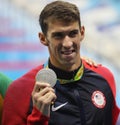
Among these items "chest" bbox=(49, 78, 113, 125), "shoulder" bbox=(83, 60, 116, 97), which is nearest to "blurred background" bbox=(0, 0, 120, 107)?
"shoulder" bbox=(83, 60, 116, 97)

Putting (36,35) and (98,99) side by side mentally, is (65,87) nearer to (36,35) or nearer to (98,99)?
(98,99)

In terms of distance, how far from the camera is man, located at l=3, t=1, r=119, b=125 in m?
1.51

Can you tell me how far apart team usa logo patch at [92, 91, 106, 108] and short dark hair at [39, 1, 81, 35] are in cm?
29

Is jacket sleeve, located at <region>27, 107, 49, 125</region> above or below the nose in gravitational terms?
below

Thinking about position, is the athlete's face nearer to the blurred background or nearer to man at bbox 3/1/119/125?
man at bbox 3/1/119/125

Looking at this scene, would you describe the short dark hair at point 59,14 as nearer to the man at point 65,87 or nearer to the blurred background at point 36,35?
the man at point 65,87

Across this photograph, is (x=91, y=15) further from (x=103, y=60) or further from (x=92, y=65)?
(x=92, y=65)

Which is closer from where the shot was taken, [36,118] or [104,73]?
[36,118]

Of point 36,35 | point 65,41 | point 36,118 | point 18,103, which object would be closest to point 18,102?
point 18,103

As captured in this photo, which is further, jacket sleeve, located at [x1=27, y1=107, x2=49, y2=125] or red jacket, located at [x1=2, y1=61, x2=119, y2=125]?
red jacket, located at [x1=2, y1=61, x2=119, y2=125]

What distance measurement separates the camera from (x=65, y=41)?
1.50 metres

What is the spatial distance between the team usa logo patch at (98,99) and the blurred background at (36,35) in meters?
1.47

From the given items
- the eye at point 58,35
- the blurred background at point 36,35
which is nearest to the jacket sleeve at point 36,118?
the eye at point 58,35

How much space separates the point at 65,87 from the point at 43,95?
0.85 ft
